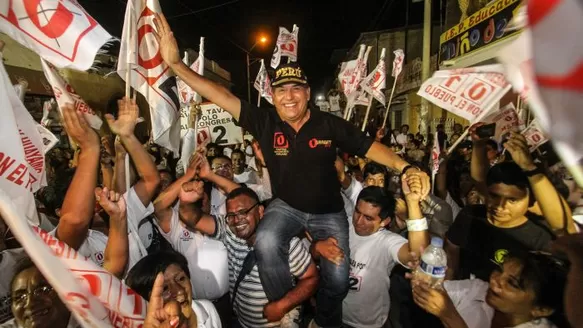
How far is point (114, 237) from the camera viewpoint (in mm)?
2529

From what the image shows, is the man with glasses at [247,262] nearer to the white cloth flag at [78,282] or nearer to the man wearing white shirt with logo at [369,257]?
the man wearing white shirt with logo at [369,257]

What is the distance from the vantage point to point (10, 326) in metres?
2.01

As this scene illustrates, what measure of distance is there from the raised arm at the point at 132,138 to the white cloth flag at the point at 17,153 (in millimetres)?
695

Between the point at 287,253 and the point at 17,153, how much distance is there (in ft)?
6.49

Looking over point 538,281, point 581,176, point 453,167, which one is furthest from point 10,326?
point 453,167

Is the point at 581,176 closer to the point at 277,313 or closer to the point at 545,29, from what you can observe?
the point at 545,29

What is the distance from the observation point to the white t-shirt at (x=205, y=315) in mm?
2558

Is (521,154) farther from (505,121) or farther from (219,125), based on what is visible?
(219,125)

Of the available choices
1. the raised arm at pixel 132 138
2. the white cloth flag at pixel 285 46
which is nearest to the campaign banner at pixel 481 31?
the white cloth flag at pixel 285 46

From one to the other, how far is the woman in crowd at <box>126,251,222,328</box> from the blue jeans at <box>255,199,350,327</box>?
61 cm

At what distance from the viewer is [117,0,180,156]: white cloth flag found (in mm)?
3199

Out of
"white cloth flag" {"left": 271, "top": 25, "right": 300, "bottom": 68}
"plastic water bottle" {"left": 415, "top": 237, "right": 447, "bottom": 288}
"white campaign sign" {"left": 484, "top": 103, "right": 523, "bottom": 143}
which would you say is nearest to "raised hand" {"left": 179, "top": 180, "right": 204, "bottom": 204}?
"plastic water bottle" {"left": 415, "top": 237, "right": 447, "bottom": 288}

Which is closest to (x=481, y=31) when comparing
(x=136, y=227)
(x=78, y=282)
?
(x=136, y=227)

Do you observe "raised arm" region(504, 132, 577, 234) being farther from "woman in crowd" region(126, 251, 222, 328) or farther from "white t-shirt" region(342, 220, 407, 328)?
"woman in crowd" region(126, 251, 222, 328)
